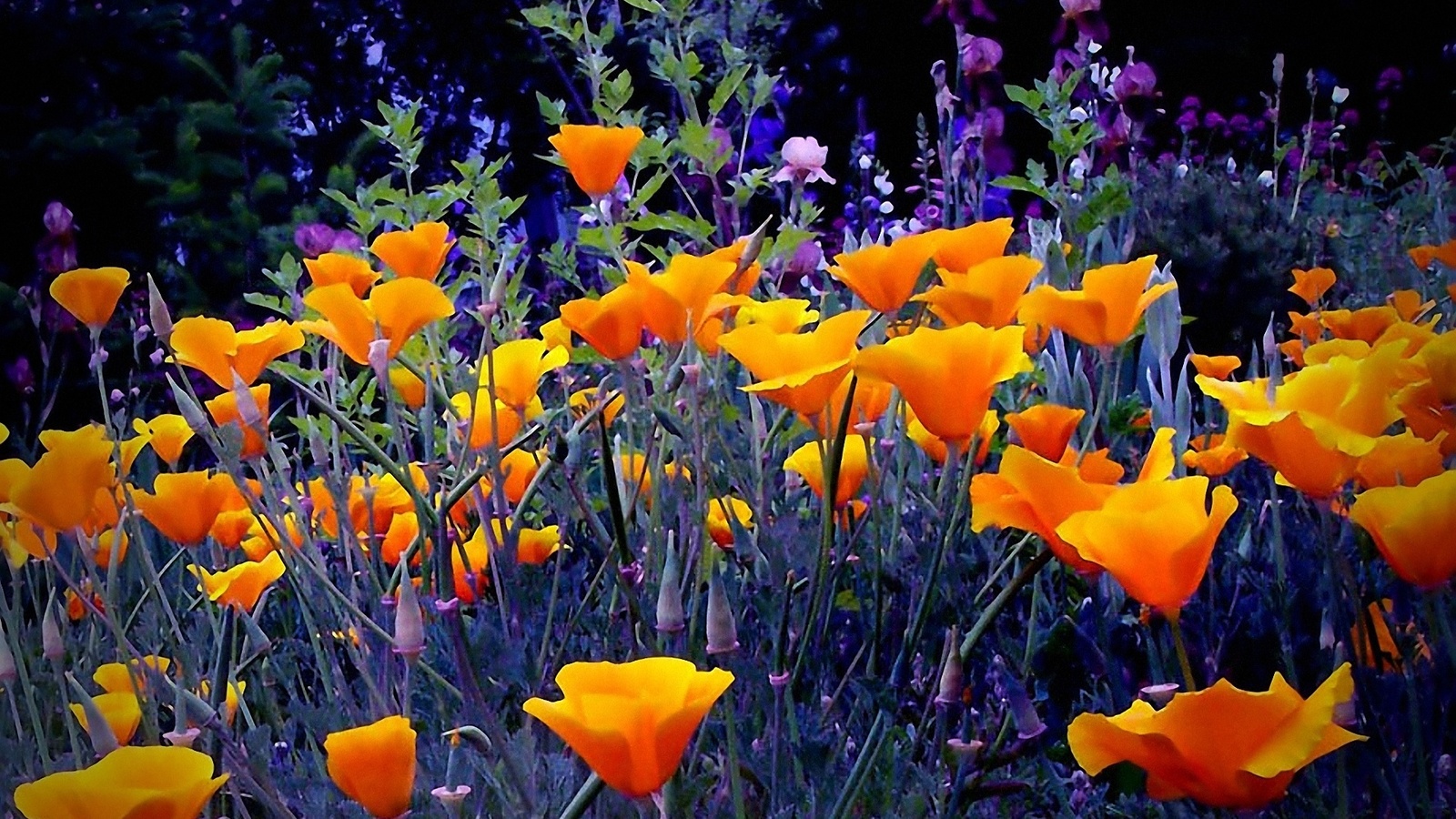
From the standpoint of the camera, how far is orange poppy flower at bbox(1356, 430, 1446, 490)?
0.80 metres

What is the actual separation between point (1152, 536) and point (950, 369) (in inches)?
7.0

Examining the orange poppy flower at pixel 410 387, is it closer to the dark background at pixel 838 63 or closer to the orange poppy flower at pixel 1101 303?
the orange poppy flower at pixel 1101 303

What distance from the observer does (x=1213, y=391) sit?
785 mm

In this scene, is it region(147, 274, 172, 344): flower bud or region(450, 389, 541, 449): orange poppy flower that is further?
region(450, 389, 541, 449): orange poppy flower

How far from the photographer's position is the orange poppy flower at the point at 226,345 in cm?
93

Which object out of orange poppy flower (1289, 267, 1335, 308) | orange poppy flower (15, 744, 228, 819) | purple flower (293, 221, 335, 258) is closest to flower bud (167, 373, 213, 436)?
orange poppy flower (15, 744, 228, 819)

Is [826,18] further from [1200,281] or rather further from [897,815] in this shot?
[897,815]

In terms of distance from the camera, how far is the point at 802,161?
2029 millimetres

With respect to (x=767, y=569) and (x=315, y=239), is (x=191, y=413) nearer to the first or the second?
(x=767, y=569)

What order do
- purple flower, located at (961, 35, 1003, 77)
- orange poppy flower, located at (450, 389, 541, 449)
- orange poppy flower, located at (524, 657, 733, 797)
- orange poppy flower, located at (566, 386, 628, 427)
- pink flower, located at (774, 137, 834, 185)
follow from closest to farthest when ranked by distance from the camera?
orange poppy flower, located at (524, 657, 733, 797) < orange poppy flower, located at (450, 389, 541, 449) < orange poppy flower, located at (566, 386, 628, 427) < pink flower, located at (774, 137, 834, 185) < purple flower, located at (961, 35, 1003, 77)

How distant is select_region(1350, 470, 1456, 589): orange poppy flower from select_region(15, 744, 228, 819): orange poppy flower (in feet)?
1.92

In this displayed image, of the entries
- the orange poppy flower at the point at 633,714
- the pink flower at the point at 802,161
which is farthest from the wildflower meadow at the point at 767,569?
the pink flower at the point at 802,161

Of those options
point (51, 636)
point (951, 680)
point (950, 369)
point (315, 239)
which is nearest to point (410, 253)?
point (51, 636)

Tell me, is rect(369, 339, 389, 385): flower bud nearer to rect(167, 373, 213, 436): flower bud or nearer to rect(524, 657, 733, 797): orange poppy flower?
rect(167, 373, 213, 436): flower bud
